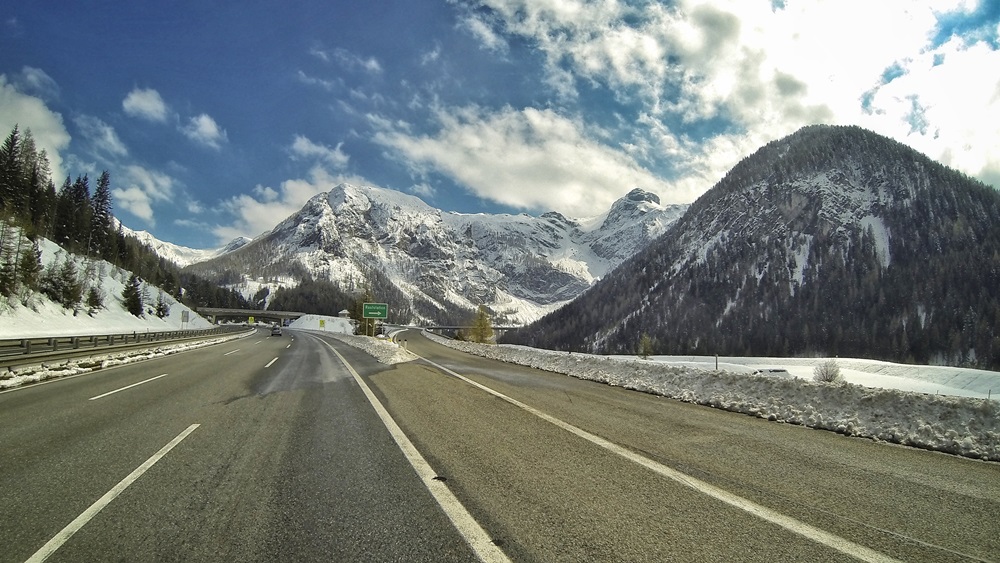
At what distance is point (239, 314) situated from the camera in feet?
509

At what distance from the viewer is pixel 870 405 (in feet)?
24.4

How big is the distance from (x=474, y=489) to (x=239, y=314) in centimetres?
17924

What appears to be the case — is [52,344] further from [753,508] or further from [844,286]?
[844,286]

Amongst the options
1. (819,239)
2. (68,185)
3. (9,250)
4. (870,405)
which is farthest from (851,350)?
(68,185)

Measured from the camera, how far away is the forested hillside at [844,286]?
119688 millimetres

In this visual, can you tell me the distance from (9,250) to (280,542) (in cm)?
6987

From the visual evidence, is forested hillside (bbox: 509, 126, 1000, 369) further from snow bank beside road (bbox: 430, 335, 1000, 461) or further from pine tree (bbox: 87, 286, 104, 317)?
snow bank beside road (bbox: 430, 335, 1000, 461)

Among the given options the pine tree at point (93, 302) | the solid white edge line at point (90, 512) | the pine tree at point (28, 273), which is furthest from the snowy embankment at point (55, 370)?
the pine tree at point (93, 302)

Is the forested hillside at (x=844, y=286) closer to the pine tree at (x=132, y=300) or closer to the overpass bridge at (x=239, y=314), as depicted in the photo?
the overpass bridge at (x=239, y=314)

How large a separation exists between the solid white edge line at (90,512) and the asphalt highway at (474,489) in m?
0.02

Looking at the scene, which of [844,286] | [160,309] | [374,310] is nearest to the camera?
[374,310]

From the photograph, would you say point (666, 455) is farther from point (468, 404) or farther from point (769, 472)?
point (468, 404)

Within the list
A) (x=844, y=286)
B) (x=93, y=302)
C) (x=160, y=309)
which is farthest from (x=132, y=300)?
(x=844, y=286)

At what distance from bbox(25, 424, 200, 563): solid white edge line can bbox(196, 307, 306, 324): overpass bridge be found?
152 meters
